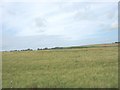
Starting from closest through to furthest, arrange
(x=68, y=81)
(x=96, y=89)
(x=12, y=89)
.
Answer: (x=96, y=89), (x=12, y=89), (x=68, y=81)

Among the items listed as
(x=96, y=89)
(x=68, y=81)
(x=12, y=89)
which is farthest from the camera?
(x=68, y=81)

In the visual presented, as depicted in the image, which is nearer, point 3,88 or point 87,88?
point 87,88

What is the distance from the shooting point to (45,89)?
16141mm

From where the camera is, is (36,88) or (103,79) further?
(103,79)

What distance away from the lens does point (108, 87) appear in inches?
626

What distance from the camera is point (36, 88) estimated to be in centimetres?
1638

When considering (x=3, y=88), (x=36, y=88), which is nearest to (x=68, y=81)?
(x=36, y=88)

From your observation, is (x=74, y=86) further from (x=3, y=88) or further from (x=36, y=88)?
(x=3, y=88)

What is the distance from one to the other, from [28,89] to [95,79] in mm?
5474

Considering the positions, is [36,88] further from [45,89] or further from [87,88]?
[87,88]

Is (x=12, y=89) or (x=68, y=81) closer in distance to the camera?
(x=12, y=89)

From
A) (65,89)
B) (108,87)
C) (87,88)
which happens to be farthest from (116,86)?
(65,89)

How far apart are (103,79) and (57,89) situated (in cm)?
451

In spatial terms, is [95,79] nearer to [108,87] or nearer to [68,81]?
[68,81]
